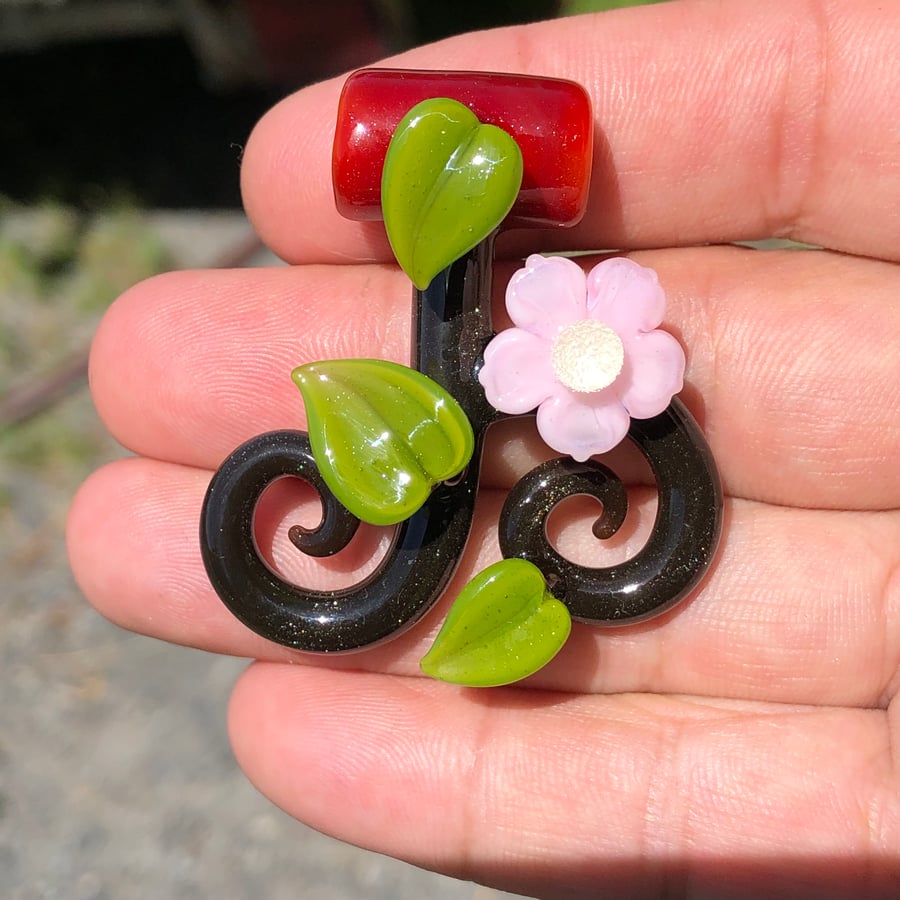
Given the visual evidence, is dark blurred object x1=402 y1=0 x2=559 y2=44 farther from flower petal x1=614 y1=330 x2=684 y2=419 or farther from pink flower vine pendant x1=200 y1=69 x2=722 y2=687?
flower petal x1=614 y1=330 x2=684 y2=419

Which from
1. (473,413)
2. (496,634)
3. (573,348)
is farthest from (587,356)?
(496,634)

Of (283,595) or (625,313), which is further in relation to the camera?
(283,595)

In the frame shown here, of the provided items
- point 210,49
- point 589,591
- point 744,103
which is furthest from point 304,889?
point 210,49

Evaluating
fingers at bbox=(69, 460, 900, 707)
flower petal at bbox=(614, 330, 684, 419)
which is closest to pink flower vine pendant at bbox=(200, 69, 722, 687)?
flower petal at bbox=(614, 330, 684, 419)

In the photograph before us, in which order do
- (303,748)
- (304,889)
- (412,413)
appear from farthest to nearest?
(304,889), (303,748), (412,413)

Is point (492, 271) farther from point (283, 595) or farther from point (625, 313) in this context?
point (283, 595)
